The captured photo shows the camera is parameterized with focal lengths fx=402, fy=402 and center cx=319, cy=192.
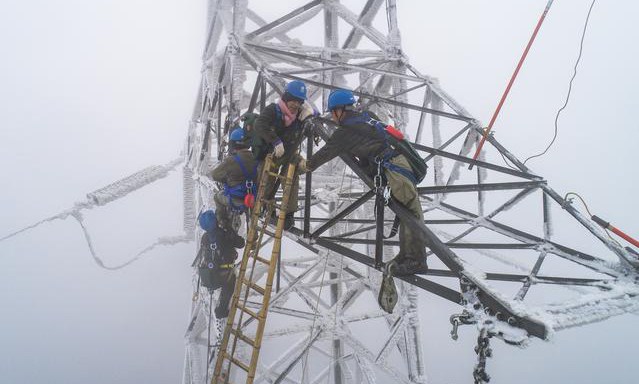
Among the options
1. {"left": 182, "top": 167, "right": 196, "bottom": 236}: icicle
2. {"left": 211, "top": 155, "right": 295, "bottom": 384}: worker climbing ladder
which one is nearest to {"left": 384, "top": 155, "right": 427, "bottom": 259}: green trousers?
{"left": 211, "top": 155, "right": 295, "bottom": 384}: worker climbing ladder

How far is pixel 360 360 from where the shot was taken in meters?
9.12

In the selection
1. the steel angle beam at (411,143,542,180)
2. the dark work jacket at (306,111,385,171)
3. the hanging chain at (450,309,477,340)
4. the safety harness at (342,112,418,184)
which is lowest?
the hanging chain at (450,309,477,340)

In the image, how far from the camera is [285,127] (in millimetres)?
6234

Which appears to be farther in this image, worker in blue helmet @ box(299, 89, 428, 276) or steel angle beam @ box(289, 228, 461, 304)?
worker in blue helmet @ box(299, 89, 428, 276)

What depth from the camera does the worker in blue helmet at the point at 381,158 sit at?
4719mm

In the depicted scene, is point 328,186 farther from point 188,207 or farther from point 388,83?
point 188,207

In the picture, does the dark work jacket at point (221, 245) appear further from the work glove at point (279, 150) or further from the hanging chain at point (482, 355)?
the hanging chain at point (482, 355)

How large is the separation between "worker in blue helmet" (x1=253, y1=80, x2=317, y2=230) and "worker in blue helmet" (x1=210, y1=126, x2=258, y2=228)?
0.60 m

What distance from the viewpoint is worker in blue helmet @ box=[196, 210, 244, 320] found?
7422mm

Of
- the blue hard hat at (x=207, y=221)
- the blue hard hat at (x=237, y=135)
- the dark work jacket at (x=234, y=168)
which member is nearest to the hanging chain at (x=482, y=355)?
the dark work jacket at (x=234, y=168)

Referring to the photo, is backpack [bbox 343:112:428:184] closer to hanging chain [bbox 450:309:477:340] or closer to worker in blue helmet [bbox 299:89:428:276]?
worker in blue helmet [bbox 299:89:428:276]

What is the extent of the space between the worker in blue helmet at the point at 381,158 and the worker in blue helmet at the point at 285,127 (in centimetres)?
90

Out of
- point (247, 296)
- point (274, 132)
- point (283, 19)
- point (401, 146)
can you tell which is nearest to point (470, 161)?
point (401, 146)

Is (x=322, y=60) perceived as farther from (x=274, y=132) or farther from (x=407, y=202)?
(x=407, y=202)
